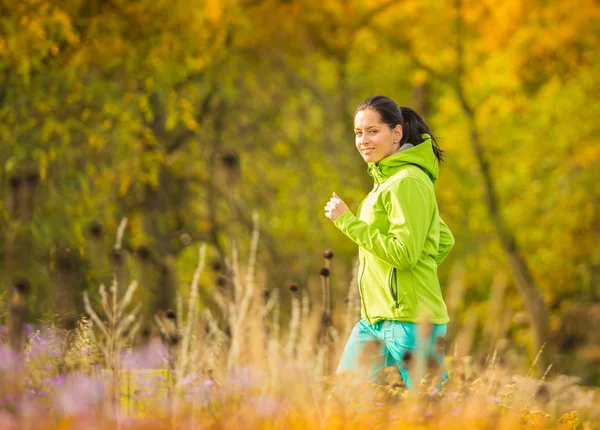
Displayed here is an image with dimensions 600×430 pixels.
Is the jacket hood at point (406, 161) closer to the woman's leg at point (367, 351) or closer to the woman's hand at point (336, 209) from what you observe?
the woman's hand at point (336, 209)

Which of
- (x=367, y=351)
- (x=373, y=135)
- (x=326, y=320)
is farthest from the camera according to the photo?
(x=326, y=320)

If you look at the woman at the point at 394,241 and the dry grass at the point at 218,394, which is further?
the woman at the point at 394,241

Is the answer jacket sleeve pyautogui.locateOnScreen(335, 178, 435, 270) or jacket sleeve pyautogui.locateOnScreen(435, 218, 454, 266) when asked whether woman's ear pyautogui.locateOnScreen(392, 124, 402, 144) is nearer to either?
jacket sleeve pyautogui.locateOnScreen(335, 178, 435, 270)

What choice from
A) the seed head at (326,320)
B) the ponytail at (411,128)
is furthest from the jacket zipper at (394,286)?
the seed head at (326,320)

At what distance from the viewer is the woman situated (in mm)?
3803

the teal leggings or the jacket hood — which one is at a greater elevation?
the jacket hood

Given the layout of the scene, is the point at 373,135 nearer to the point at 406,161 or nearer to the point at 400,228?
the point at 406,161

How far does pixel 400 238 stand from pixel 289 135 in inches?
394

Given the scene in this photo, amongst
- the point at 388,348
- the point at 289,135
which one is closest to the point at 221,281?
the point at 388,348

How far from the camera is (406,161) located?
3.98 meters

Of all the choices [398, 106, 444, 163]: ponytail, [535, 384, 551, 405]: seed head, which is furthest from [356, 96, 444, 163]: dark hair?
[535, 384, 551, 405]: seed head

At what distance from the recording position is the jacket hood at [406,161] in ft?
13.1

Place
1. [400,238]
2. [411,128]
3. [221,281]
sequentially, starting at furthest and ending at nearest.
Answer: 1. [221,281]
2. [411,128]
3. [400,238]

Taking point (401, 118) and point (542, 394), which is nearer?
point (401, 118)
